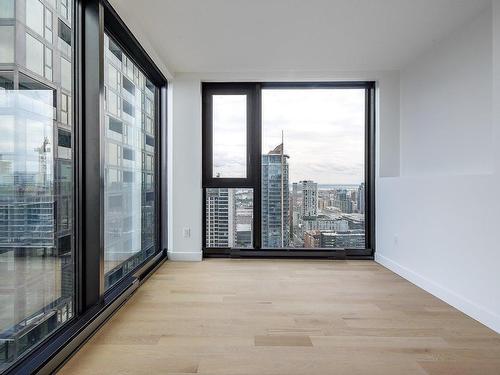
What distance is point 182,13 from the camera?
95.3 inches

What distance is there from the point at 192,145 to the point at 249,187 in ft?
2.99

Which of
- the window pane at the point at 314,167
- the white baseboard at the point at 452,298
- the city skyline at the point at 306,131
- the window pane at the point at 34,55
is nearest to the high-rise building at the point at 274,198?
the window pane at the point at 314,167

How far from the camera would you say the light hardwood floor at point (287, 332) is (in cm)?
159

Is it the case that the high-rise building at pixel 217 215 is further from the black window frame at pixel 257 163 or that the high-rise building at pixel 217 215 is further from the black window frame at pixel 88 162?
the black window frame at pixel 88 162

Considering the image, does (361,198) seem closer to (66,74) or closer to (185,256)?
(185,256)

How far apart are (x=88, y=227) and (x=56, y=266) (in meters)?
0.33

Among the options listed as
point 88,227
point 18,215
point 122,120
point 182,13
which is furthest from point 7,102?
point 182,13

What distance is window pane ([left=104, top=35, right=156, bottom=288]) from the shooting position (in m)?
2.39

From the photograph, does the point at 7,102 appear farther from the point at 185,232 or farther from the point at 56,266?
the point at 185,232

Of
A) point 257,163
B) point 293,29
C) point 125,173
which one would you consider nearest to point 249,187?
point 257,163

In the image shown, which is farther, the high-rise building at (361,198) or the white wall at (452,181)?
the high-rise building at (361,198)

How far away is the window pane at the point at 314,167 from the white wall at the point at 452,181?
1.63ft

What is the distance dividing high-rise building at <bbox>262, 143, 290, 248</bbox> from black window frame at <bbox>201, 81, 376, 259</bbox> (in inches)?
2.9

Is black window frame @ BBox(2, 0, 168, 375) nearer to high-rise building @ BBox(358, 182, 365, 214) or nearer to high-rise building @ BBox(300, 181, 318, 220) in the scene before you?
high-rise building @ BBox(300, 181, 318, 220)
